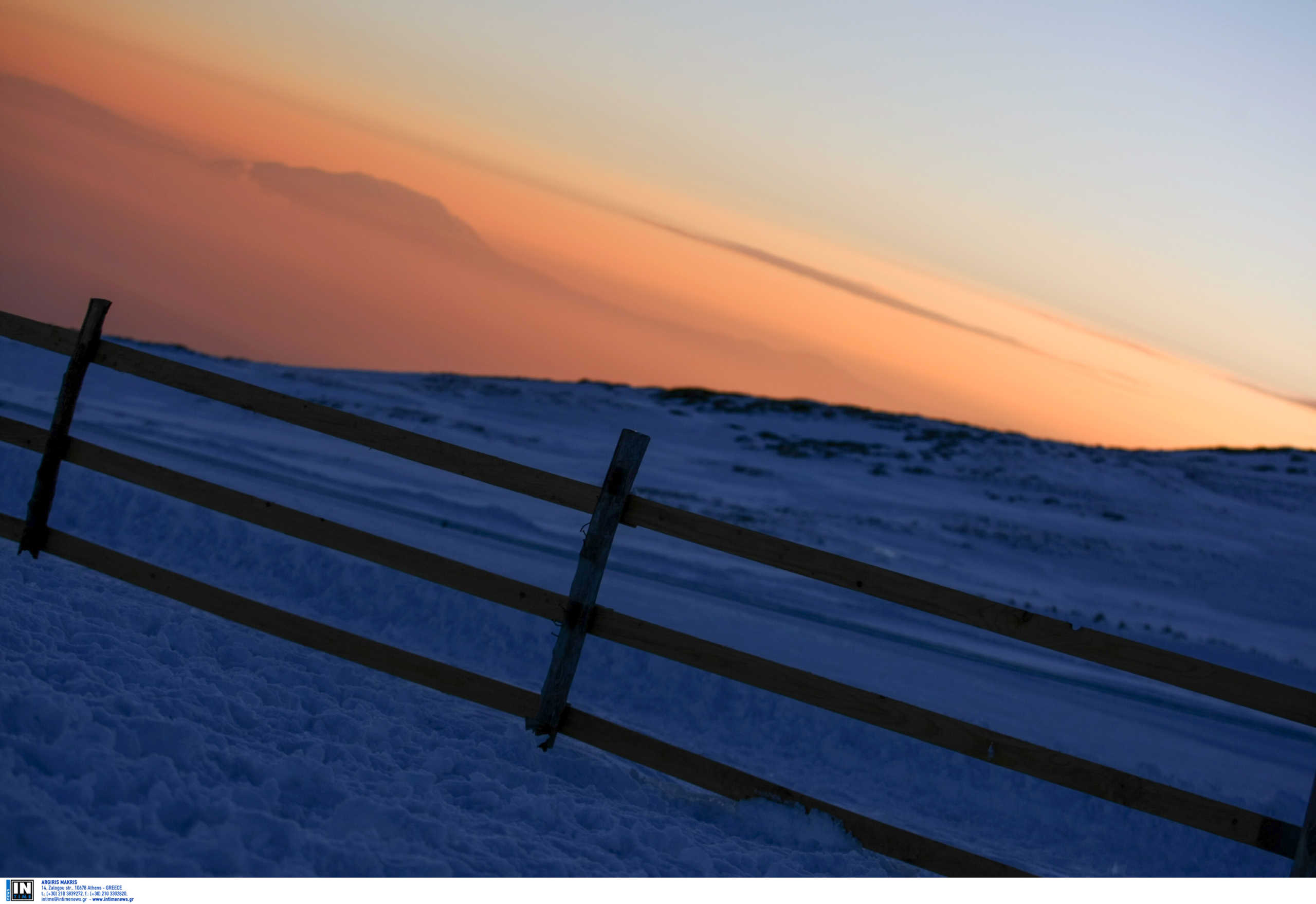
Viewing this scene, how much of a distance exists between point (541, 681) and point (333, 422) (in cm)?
317

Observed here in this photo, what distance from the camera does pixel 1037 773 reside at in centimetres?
456

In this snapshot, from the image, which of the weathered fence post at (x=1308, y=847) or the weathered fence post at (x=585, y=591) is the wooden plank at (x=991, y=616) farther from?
the weathered fence post at (x=1308, y=847)

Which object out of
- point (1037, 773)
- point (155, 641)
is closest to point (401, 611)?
point (155, 641)

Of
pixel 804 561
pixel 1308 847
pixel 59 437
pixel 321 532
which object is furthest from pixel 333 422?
pixel 1308 847

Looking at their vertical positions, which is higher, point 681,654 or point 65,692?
point 681,654

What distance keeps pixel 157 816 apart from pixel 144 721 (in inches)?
26.1

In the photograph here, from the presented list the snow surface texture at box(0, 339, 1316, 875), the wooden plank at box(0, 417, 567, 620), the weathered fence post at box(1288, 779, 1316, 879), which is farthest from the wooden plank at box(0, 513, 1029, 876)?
the weathered fence post at box(1288, 779, 1316, 879)

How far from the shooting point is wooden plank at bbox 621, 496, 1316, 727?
4.41 meters

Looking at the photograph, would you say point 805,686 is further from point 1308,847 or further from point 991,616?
point 1308,847

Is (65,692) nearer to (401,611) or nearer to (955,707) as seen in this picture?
(401,611)

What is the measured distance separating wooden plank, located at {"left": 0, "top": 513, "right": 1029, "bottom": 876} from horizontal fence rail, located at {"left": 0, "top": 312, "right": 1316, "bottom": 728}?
1.01 metres

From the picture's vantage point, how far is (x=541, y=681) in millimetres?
7961

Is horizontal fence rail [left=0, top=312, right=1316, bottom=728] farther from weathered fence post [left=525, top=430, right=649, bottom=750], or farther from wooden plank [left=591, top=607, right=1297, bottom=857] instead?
wooden plank [left=591, top=607, right=1297, bottom=857]

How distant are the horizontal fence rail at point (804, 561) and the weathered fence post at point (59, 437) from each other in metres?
0.56
